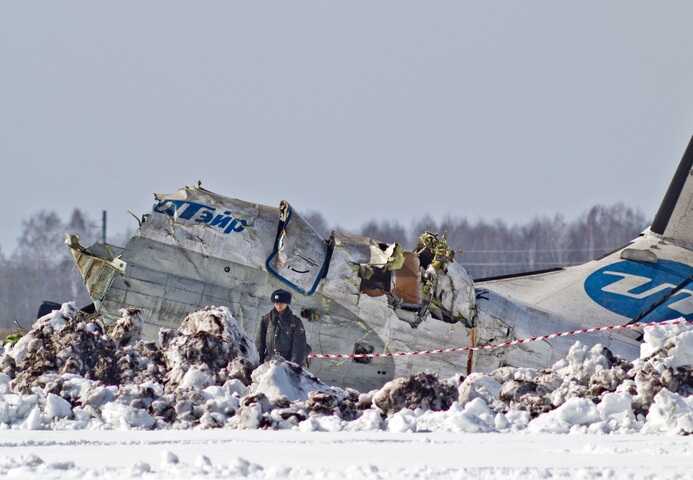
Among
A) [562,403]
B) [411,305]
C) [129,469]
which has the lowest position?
[129,469]

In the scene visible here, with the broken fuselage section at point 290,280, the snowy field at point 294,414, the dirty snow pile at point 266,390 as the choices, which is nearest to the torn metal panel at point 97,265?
the broken fuselage section at point 290,280

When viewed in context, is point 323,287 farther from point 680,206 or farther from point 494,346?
point 680,206

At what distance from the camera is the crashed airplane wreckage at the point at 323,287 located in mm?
18641

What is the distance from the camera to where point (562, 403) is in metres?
15.8

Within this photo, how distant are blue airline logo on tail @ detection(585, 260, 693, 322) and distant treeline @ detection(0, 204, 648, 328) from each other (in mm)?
48268

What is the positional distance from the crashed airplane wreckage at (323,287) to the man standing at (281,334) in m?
0.36

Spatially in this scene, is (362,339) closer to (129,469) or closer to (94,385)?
(94,385)

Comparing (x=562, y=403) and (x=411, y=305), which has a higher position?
(x=411, y=305)

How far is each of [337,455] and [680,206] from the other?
1036 centimetres

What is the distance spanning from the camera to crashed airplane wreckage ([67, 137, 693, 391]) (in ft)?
61.2

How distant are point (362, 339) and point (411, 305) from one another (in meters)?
0.78

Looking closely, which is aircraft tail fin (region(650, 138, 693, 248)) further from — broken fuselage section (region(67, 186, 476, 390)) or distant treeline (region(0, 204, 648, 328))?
distant treeline (region(0, 204, 648, 328))

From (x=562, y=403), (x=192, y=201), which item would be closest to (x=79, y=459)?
(x=562, y=403)

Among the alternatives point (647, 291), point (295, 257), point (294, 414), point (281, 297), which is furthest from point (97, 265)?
point (647, 291)
